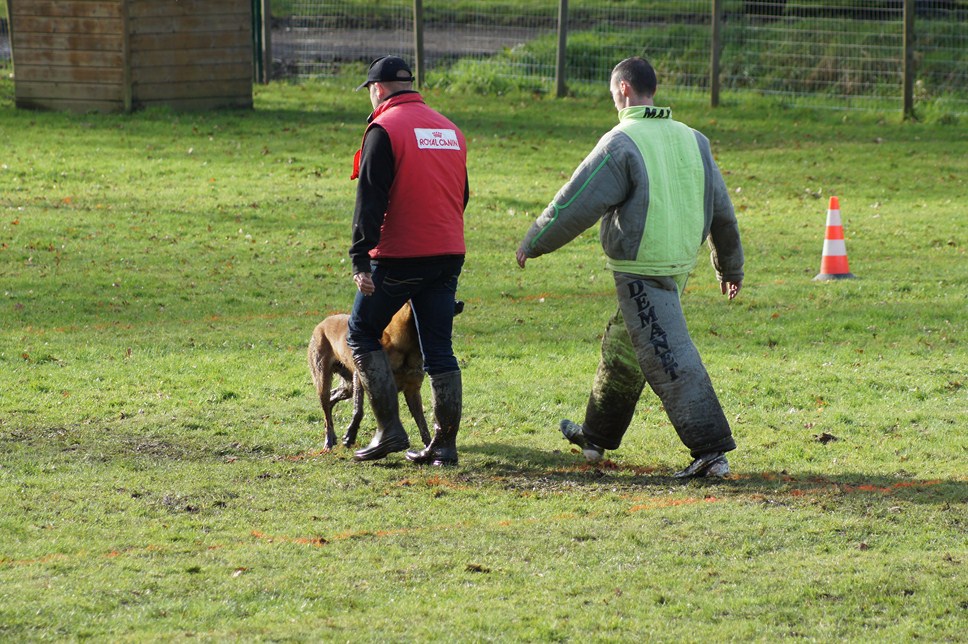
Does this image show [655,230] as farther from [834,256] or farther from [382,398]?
[834,256]

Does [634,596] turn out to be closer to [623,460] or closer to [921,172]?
[623,460]

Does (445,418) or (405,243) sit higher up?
(405,243)

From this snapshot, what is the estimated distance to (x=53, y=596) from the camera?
5027 mm

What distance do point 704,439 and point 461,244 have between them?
176cm

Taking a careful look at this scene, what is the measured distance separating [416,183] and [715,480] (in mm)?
2309

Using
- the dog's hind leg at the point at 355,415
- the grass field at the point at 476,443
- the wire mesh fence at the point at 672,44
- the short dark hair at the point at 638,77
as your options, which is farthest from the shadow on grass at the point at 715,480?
the wire mesh fence at the point at 672,44

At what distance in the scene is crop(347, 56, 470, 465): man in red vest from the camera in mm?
7059

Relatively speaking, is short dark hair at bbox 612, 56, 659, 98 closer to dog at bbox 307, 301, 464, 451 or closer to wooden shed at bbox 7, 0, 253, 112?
dog at bbox 307, 301, 464, 451

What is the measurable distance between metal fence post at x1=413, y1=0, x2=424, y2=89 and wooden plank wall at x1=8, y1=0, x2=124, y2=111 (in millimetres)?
5717

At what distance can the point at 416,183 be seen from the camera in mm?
7145

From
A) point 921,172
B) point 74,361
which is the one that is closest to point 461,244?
point 74,361

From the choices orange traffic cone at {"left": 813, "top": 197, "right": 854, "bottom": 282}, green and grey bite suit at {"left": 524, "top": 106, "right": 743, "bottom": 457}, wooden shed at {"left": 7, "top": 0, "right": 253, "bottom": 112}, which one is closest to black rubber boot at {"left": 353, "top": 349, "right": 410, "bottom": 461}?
green and grey bite suit at {"left": 524, "top": 106, "right": 743, "bottom": 457}

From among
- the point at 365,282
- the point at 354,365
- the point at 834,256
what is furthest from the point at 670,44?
the point at 365,282

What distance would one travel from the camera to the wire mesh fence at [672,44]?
23469 millimetres
